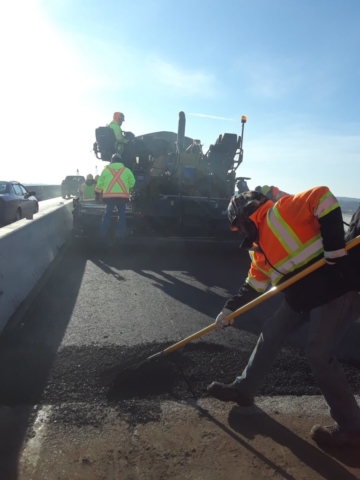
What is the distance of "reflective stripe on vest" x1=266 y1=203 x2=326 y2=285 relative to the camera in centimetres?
293

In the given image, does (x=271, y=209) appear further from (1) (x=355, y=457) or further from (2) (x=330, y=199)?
(1) (x=355, y=457)

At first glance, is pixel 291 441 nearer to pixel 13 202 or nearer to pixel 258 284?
pixel 258 284

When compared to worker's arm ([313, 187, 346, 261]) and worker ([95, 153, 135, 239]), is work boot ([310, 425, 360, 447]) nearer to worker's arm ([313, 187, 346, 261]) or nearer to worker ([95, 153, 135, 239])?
worker's arm ([313, 187, 346, 261])

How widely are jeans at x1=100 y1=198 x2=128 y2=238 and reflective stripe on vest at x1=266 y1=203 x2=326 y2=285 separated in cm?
691

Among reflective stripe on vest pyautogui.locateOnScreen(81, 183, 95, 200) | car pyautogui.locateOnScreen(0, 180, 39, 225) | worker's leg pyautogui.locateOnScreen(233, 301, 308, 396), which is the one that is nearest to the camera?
worker's leg pyautogui.locateOnScreen(233, 301, 308, 396)

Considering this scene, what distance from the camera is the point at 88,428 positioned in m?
3.00

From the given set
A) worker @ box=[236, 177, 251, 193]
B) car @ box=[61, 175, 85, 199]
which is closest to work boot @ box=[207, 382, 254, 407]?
worker @ box=[236, 177, 251, 193]

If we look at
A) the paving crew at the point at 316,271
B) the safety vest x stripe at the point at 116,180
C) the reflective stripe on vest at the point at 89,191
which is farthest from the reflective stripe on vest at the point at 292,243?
the reflective stripe on vest at the point at 89,191

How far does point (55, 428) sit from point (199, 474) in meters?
1.01

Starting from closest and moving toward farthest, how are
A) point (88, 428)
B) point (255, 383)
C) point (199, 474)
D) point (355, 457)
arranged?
point (199, 474)
point (355, 457)
point (88, 428)
point (255, 383)

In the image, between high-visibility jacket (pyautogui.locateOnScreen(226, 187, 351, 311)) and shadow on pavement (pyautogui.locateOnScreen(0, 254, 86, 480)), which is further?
shadow on pavement (pyautogui.locateOnScreen(0, 254, 86, 480))

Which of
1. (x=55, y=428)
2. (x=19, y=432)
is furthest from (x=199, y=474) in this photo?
(x=19, y=432)

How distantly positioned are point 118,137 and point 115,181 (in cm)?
211

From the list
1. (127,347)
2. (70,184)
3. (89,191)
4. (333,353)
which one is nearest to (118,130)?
(89,191)
